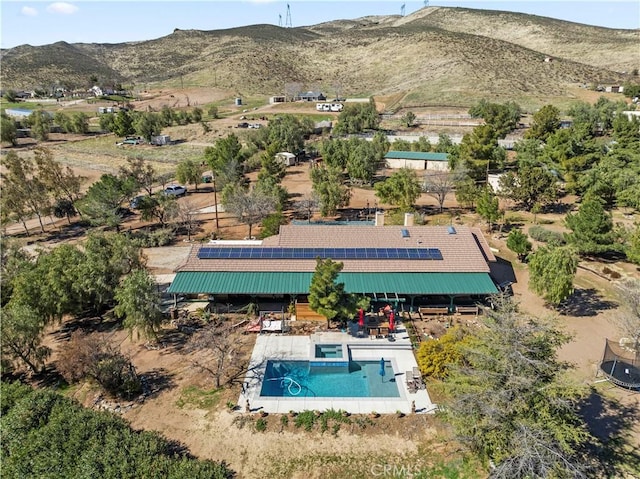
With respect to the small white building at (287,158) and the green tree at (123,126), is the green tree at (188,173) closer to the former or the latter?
the small white building at (287,158)

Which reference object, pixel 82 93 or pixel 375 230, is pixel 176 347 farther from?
pixel 82 93

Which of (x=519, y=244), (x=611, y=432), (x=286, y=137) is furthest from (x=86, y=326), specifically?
(x=286, y=137)

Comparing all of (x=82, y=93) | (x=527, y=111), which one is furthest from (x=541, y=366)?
(x=82, y=93)

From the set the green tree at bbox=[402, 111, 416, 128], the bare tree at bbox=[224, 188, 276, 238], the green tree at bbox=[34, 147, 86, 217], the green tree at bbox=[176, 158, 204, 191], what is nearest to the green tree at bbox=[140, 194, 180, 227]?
the bare tree at bbox=[224, 188, 276, 238]

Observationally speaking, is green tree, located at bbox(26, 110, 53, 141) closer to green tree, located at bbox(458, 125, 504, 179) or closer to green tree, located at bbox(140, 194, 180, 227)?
green tree, located at bbox(140, 194, 180, 227)

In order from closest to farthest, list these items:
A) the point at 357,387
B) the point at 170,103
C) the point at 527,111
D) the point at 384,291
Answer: the point at 357,387 < the point at 384,291 < the point at 527,111 < the point at 170,103

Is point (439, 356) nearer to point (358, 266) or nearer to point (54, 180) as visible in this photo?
point (358, 266)

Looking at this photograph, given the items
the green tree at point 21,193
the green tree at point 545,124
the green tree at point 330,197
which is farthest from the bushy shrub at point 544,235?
the green tree at point 21,193
